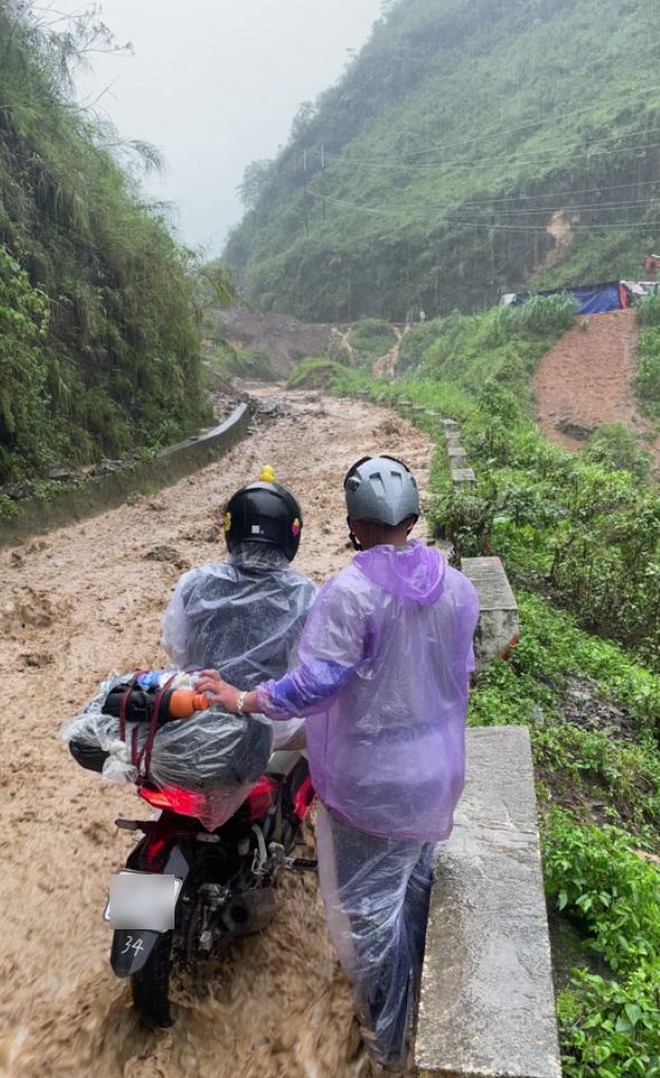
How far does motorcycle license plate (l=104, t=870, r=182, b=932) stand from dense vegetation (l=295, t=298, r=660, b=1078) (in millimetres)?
1103

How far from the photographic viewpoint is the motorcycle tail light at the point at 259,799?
8.07 feet

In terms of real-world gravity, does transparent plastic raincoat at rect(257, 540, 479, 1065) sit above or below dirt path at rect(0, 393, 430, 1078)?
above

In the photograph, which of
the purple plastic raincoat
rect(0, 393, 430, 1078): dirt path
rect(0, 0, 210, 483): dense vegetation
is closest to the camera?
the purple plastic raincoat

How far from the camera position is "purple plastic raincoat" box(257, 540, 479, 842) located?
1.96m

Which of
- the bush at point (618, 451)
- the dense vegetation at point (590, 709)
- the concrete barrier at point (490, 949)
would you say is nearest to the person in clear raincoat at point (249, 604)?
the concrete barrier at point (490, 949)

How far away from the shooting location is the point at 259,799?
2477 millimetres

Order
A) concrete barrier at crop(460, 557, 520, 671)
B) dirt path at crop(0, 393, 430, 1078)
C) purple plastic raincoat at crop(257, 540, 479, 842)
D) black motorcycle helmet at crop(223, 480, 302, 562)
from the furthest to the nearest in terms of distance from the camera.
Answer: concrete barrier at crop(460, 557, 520, 671), black motorcycle helmet at crop(223, 480, 302, 562), dirt path at crop(0, 393, 430, 1078), purple plastic raincoat at crop(257, 540, 479, 842)

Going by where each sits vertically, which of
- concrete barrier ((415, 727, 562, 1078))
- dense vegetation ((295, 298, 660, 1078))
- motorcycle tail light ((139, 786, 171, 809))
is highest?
motorcycle tail light ((139, 786, 171, 809))

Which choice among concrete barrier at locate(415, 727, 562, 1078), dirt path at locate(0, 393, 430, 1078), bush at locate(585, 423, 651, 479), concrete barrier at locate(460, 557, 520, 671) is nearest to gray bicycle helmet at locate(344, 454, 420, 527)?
concrete barrier at locate(415, 727, 562, 1078)

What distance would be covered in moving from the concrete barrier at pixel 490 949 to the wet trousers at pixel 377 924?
104 mm

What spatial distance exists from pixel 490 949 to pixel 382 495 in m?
1.27

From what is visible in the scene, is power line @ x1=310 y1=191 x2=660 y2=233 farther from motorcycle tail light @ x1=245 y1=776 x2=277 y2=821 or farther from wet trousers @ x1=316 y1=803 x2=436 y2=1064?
wet trousers @ x1=316 y1=803 x2=436 y2=1064

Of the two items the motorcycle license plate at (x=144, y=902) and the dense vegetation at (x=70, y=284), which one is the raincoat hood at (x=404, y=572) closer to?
the motorcycle license plate at (x=144, y=902)

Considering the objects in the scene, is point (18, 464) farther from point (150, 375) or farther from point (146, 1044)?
point (146, 1044)
